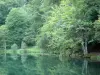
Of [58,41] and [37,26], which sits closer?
[58,41]

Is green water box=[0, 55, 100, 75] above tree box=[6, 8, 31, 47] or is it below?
below

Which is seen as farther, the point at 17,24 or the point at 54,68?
the point at 17,24

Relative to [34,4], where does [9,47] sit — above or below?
below

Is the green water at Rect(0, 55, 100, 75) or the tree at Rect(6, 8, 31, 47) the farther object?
the tree at Rect(6, 8, 31, 47)

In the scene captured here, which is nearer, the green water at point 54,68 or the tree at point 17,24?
the green water at point 54,68

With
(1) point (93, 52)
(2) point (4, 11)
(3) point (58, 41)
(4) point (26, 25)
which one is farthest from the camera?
(2) point (4, 11)

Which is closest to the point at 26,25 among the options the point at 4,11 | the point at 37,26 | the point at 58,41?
the point at 37,26

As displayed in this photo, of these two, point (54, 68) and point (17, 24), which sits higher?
point (17, 24)

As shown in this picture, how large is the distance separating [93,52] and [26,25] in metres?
34.0

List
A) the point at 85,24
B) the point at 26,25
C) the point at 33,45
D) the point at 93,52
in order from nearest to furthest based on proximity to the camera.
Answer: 1. the point at 85,24
2. the point at 93,52
3. the point at 33,45
4. the point at 26,25

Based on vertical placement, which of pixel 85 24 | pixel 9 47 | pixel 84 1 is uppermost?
pixel 84 1

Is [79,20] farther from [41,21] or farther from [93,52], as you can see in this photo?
[41,21]

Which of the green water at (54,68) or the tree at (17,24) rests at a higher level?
the tree at (17,24)

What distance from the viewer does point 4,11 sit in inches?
2803
